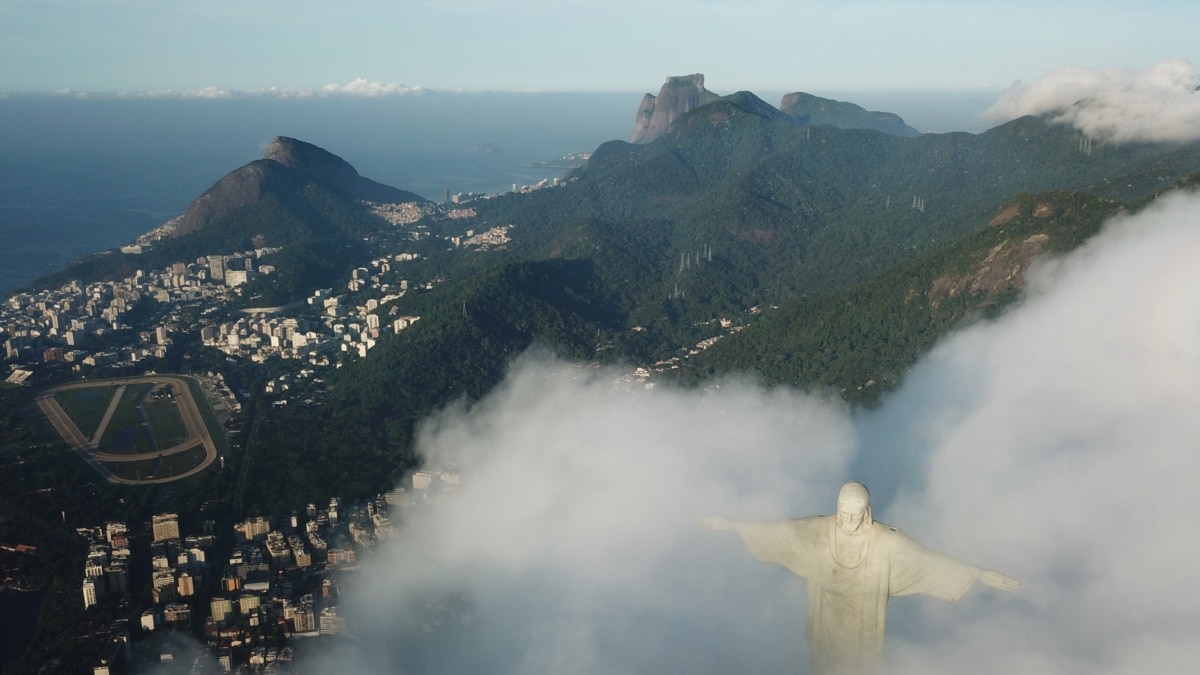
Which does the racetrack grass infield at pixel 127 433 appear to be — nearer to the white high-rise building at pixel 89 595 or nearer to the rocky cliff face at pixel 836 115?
the white high-rise building at pixel 89 595

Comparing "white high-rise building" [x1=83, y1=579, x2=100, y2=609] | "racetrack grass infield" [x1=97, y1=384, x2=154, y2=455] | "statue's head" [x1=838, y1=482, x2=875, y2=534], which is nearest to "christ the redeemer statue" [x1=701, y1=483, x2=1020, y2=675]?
"statue's head" [x1=838, y1=482, x2=875, y2=534]

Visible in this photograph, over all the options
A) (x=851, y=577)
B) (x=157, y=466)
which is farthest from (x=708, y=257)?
(x=851, y=577)

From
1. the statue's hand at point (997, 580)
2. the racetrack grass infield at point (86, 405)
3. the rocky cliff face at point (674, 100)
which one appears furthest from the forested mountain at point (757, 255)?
the rocky cliff face at point (674, 100)

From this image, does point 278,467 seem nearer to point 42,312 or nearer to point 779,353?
point 779,353

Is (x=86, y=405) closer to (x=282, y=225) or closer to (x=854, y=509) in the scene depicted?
(x=282, y=225)

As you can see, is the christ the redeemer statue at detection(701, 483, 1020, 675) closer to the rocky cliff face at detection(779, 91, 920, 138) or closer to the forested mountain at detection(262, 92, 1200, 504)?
the forested mountain at detection(262, 92, 1200, 504)

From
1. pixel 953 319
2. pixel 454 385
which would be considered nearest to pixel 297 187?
pixel 454 385
